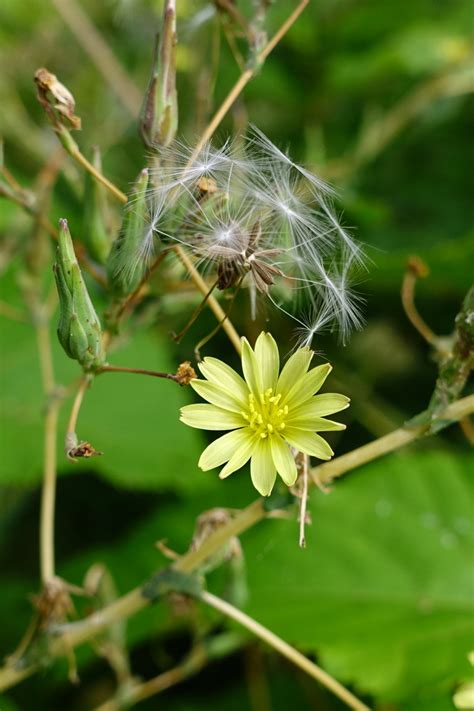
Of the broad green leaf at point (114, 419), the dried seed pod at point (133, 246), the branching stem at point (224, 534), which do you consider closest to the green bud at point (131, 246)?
the dried seed pod at point (133, 246)

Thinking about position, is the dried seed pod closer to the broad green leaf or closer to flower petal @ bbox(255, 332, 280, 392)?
flower petal @ bbox(255, 332, 280, 392)

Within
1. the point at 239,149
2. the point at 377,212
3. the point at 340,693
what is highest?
the point at 377,212

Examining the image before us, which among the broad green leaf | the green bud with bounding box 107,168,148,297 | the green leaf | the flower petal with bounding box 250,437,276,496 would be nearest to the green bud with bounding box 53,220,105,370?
the green bud with bounding box 107,168,148,297

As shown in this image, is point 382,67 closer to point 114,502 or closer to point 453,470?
point 453,470

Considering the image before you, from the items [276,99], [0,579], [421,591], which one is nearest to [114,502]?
[0,579]

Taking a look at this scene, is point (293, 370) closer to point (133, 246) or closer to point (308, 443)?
point (308, 443)

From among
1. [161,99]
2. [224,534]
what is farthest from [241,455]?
[161,99]

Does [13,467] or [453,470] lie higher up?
[13,467]
